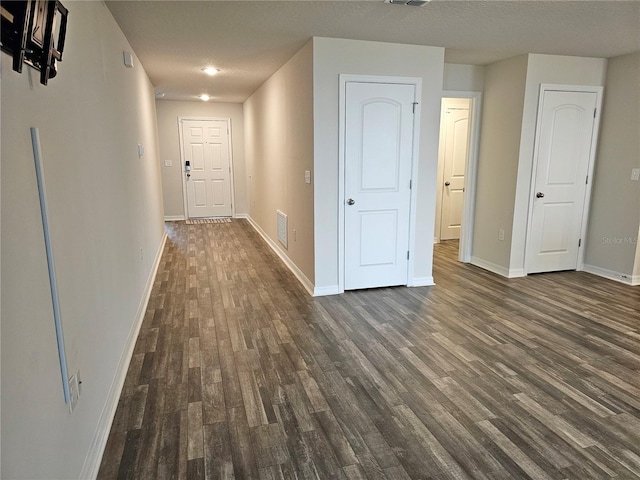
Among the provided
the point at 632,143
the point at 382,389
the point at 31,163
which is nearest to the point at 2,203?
the point at 31,163

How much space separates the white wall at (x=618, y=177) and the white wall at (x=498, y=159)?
106 cm

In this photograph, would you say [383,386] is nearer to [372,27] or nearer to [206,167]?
[372,27]

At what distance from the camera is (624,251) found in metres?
4.50

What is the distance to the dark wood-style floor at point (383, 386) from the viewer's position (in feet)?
6.17

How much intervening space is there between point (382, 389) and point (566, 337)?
1669 mm

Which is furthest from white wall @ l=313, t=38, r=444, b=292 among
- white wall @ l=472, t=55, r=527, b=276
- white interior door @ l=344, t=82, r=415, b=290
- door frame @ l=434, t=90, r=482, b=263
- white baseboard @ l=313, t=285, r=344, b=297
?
white wall @ l=472, t=55, r=527, b=276

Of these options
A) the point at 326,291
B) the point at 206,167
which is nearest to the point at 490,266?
the point at 326,291

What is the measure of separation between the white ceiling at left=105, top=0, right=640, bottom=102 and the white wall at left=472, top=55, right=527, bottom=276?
0.87 ft

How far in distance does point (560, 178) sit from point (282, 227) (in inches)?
131

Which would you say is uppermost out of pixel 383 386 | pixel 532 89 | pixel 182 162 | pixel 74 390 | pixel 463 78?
pixel 463 78

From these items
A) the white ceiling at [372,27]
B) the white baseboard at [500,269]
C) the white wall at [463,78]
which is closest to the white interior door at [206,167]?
the white ceiling at [372,27]

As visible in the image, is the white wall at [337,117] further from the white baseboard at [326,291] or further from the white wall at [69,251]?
the white wall at [69,251]

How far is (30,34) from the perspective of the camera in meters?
1.24

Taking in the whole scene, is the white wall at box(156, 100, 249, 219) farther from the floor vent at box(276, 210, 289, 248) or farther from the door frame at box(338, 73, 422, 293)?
the door frame at box(338, 73, 422, 293)
